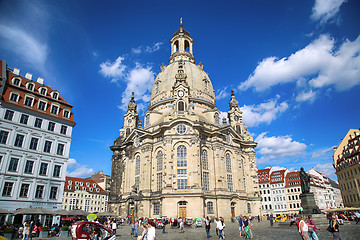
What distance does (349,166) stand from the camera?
52438mm

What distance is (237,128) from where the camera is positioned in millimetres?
57344

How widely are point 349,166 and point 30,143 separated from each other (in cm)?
6313

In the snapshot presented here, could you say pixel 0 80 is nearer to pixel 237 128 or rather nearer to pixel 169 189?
pixel 169 189

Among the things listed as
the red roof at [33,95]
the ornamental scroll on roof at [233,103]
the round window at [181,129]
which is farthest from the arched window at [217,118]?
the red roof at [33,95]

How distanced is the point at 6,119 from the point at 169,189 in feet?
81.5

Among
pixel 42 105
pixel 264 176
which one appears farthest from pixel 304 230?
pixel 264 176

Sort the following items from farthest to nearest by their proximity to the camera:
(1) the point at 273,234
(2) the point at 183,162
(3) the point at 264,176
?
(3) the point at 264,176, (2) the point at 183,162, (1) the point at 273,234

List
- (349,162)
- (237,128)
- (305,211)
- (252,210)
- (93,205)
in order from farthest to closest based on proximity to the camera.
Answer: (93,205)
(237,128)
(349,162)
(252,210)
(305,211)

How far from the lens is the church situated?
3869 cm

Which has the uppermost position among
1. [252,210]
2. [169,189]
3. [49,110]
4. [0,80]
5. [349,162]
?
[0,80]

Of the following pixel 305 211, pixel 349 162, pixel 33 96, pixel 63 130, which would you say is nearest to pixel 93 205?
pixel 63 130

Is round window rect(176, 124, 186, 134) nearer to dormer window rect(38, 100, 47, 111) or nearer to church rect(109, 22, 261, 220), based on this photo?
church rect(109, 22, 261, 220)

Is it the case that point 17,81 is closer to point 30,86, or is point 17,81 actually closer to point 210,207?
point 30,86

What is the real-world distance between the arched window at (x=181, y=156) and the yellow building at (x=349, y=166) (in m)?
38.1
